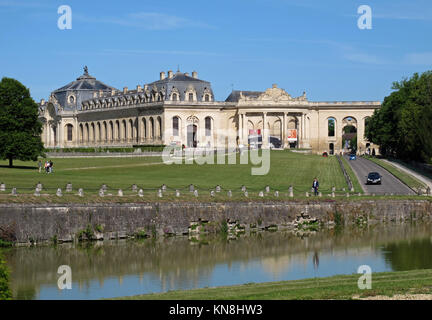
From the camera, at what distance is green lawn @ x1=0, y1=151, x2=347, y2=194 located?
6556cm

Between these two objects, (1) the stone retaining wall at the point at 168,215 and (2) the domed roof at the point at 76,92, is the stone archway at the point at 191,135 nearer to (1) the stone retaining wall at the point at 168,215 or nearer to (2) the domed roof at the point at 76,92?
(2) the domed roof at the point at 76,92

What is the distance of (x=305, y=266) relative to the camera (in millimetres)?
41812

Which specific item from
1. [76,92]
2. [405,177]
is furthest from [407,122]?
[76,92]

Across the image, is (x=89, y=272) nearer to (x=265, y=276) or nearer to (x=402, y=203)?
(x=265, y=276)

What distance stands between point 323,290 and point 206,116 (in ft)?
420

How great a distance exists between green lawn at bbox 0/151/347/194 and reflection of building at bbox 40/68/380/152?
44067 mm

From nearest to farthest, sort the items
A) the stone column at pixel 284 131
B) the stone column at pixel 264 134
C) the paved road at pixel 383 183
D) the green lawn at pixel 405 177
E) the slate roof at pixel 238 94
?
the paved road at pixel 383 183 → the green lawn at pixel 405 177 → the stone column at pixel 264 134 → the stone column at pixel 284 131 → the slate roof at pixel 238 94

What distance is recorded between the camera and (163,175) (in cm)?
7975

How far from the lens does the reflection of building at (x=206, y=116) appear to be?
5965 inches

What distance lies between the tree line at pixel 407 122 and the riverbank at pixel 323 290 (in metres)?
62.3

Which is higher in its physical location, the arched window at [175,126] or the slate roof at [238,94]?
the slate roof at [238,94]

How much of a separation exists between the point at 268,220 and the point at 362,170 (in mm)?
40708

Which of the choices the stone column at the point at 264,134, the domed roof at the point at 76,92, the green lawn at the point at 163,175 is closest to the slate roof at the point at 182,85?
the stone column at the point at 264,134

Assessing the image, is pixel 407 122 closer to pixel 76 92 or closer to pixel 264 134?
pixel 264 134
